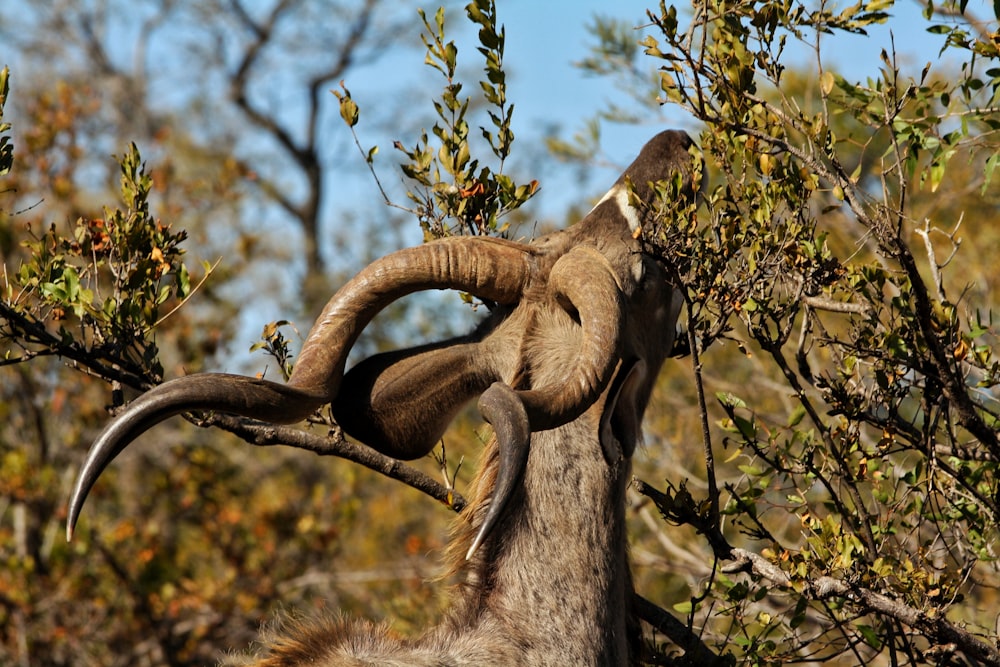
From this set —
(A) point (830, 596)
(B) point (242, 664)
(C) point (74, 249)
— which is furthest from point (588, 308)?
(C) point (74, 249)

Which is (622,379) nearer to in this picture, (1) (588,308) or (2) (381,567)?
(1) (588,308)

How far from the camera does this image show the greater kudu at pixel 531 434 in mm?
3680

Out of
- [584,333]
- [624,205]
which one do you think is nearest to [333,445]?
[584,333]

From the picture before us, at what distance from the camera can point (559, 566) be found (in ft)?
12.4

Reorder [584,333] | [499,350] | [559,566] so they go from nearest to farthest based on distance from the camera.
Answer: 1. [584,333]
2. [559,566]
3. [499,350]

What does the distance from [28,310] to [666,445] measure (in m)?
4.06

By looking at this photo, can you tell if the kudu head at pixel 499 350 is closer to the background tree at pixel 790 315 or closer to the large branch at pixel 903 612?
the background tree at pixel 790 315

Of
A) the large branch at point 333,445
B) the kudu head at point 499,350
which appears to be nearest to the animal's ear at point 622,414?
the kudu head at point 499,350

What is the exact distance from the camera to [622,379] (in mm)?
4047

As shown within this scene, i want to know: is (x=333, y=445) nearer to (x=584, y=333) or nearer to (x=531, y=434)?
(x=531, y=434)

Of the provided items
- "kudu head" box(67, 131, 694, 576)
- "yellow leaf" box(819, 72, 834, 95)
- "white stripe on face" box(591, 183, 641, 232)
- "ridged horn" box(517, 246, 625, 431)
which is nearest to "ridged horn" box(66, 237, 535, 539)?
"kudu head" box(67, 131, 694, 576)

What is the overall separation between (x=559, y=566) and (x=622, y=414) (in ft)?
2.11

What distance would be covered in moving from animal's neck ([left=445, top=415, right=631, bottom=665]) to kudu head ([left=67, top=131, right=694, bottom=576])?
0.17m

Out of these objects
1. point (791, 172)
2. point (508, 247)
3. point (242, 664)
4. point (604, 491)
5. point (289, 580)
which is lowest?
point (242, 664)
